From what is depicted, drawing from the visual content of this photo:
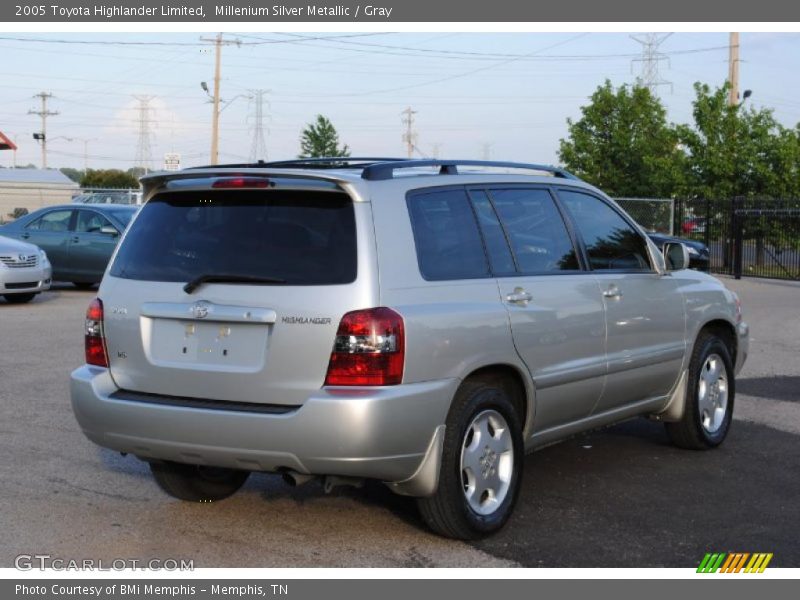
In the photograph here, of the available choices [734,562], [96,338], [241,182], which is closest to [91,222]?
[96,338]

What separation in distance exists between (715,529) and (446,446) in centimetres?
157

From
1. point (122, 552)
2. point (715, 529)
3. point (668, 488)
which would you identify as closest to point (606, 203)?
point (668, 488)

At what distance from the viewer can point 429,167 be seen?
232 inches

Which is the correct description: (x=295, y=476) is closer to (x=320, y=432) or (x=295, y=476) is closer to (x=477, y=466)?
(x=320, y=432)

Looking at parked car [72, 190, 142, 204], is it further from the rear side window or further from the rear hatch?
the rear side window

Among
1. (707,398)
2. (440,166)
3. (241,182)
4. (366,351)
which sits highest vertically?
(440,166)

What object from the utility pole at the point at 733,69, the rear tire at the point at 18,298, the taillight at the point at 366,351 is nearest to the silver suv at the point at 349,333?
the taillight at the point at 366,351

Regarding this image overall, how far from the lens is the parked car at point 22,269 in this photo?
1783 cm

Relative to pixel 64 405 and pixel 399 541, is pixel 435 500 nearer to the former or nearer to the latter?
pixel 399 541

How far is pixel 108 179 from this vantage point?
334 ft

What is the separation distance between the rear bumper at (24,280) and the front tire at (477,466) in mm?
13738

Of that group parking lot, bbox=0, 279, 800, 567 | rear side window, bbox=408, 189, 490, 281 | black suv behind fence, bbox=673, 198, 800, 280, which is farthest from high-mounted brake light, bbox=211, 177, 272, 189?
black suv behind fence, bbox=673, 198, 800, 280

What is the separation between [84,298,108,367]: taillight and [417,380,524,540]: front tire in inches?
70.0

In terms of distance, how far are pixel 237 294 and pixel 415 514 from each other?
1.64 metres
